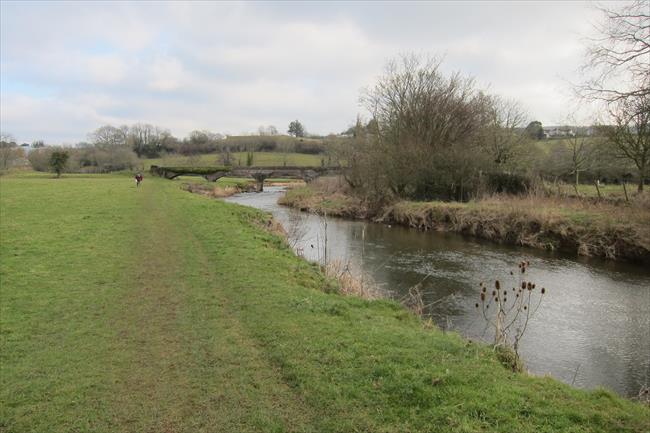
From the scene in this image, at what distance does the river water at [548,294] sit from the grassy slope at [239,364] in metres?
3.02

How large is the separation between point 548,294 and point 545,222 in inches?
407

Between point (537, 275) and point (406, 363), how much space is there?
1198 centimetres

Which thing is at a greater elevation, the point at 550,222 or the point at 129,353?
the point at 550,222

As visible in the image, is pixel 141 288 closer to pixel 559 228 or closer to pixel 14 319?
pixel 14 319

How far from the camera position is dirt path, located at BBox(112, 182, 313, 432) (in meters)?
4.59

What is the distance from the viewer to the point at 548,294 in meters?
13.3

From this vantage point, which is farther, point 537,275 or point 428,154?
point 428,154

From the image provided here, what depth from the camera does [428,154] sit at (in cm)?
3344

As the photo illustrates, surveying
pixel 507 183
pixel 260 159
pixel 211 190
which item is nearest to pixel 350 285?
pixel 507 183

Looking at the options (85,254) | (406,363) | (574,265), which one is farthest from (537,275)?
(85,254)

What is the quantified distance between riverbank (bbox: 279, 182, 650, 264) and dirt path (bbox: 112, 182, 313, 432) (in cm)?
1628

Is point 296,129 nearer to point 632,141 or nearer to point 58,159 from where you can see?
point 58,159

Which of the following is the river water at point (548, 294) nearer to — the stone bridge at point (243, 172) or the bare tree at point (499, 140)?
the bare tree at point (499, 140)

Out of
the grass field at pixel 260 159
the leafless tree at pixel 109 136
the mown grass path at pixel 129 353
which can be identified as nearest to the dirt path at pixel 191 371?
the mown grass path at pixel 129 353
